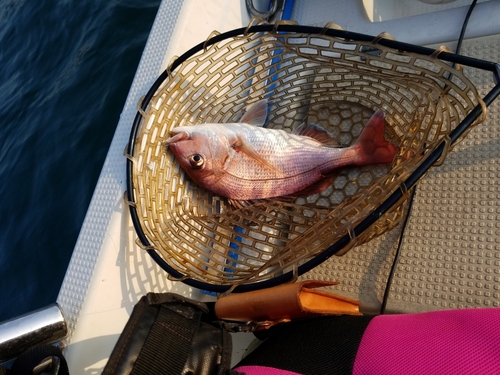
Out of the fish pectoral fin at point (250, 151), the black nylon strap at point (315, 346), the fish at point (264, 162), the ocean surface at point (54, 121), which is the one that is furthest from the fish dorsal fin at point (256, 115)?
the ocean surface at point (54, 121)

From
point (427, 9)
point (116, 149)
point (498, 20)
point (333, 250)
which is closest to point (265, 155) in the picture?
point (116, 149)

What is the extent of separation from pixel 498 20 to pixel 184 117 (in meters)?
1.96

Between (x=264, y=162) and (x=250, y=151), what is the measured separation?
0.11 m

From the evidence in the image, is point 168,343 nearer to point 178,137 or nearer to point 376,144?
point 178,137

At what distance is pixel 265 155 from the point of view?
2.44 meters

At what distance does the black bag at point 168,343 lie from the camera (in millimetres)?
1236

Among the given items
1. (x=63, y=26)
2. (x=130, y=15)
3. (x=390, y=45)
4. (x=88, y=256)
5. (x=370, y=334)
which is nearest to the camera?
(x=370, y=334)

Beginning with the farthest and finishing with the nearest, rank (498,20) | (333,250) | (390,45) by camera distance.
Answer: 1. (498,20)
2. (390,45)
3. (333,250)

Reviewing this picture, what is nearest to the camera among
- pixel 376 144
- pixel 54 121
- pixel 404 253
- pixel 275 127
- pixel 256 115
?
pixel 404 253

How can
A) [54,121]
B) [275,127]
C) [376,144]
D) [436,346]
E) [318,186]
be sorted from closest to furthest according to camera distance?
1. [436,346]
2. [376,144]
3. [318,186]
4. [275,127]
5. [54,121]

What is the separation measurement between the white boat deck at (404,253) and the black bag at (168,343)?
647 millimetres

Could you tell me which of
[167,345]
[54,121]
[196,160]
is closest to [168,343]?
[167,345]

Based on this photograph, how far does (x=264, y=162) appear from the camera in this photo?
2434 mm

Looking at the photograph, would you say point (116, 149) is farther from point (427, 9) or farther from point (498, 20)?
point (427, 9)
